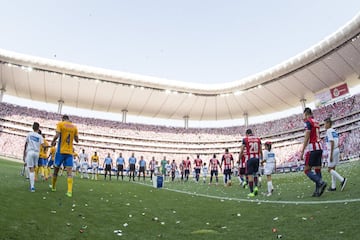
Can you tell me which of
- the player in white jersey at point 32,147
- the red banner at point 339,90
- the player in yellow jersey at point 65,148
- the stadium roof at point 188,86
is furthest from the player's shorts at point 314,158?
the red banner at point 339,90

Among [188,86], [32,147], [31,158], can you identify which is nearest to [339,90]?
[188,86]

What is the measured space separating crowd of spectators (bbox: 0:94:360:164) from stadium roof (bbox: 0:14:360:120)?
9.24 ft

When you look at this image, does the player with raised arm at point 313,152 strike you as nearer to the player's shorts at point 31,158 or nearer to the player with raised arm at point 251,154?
the player with raised arm at point 251,154

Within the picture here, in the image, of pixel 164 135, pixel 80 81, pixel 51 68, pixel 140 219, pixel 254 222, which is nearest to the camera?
pixel 254 222

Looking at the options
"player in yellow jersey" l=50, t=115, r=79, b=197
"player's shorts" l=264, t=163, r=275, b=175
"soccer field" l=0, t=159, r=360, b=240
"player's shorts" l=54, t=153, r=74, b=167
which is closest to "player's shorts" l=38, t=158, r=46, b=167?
"player in yellow jersey" l=50, t=115, r=79, b=197

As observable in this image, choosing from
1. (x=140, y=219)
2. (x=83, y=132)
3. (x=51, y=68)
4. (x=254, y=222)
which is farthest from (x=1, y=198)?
(x=83, y=132)

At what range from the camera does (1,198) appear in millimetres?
5824

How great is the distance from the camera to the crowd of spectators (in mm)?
37000

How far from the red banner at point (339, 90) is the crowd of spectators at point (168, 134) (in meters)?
1.05

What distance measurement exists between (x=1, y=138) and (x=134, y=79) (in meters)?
19.1

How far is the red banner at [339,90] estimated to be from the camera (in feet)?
123

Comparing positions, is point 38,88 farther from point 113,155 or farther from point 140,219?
point 140,219

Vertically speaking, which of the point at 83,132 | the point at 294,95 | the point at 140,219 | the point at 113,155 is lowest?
the point at 140,219

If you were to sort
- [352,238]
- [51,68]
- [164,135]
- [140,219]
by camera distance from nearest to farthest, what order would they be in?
[352,238], [140,219], [51,68], [164,135]
